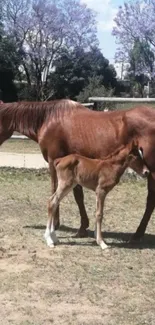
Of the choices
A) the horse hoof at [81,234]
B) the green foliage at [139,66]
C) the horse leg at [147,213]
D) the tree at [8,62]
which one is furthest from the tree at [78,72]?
the horse leg at [147,213]

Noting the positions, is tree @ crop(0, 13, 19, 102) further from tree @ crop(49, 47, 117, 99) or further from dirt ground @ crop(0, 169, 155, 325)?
dirt ground @ crop(0, 169, 155, 325)

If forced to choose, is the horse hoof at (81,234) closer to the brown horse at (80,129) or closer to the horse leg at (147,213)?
the brown horse at (80,129)

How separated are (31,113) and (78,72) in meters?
38.6

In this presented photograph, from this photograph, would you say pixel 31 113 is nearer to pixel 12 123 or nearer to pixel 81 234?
pixel 12 123

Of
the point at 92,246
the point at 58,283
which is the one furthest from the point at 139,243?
the point at 58,283

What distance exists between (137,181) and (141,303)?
607cm

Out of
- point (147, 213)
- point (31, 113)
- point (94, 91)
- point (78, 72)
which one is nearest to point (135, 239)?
point (147, 213)

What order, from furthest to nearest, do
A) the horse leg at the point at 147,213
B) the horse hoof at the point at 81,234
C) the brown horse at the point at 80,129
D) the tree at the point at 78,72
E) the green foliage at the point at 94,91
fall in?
the tree at the point at 78,72, the green foliage at the point at 94,91, the horse hoof at the point at 81,234, the horse leg at the point at 147,213, the brown horse at the point at 80,129

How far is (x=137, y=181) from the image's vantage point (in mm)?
10781

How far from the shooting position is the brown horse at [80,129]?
260 inches

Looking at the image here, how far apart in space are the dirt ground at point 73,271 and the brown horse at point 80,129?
59cm

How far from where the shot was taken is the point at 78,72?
1777 inches

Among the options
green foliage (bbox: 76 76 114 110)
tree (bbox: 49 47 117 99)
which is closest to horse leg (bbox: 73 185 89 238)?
green foliage (bbox: 76 76 114 110)

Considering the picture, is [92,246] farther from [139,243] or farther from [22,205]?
[22,205]
